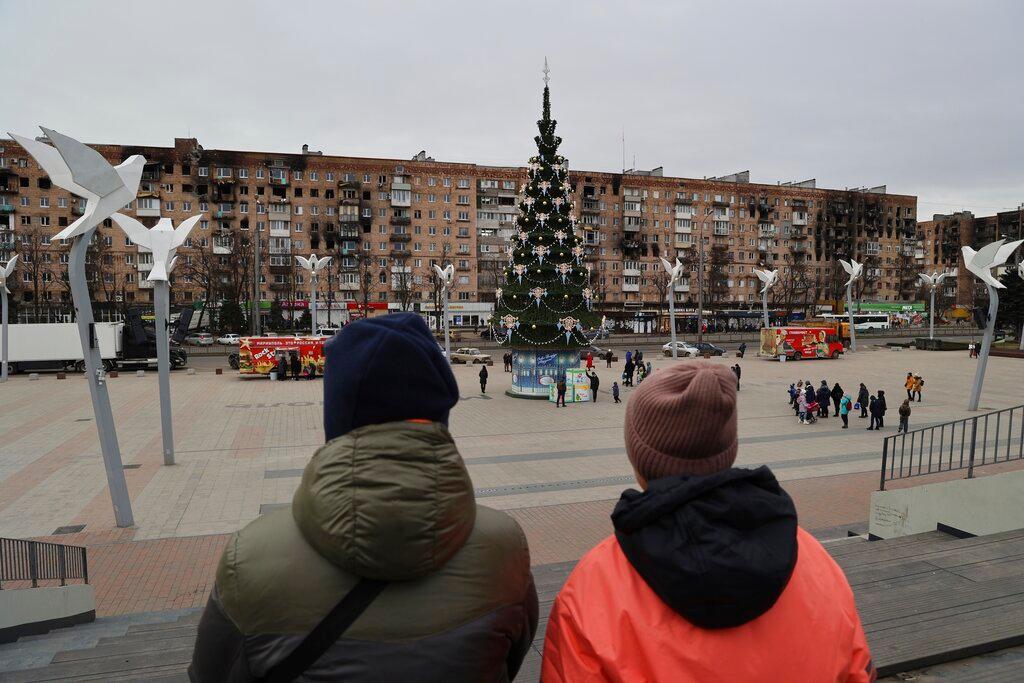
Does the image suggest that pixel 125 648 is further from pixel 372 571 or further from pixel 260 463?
pixel 260 463

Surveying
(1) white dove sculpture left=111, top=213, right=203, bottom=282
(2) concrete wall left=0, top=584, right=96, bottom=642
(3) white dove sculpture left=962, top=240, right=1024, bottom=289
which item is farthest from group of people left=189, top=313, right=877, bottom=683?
(3) white dove sculpture left=962, top=240, right=1024, bottom=289

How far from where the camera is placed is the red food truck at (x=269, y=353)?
31703mm

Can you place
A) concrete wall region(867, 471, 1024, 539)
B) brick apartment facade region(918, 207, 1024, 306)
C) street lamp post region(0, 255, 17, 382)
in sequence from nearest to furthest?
concrete wall region(867, 471, 1024, 539)
street lamp post region(0, 255, 17, 382)
brick apartment facade region(918, 207, 1024, 306)

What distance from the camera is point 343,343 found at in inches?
66.0

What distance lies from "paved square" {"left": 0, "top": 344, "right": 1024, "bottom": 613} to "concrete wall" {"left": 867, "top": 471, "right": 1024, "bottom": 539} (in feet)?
9.14

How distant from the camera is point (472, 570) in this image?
1.57 m

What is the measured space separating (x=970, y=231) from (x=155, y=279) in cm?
12902

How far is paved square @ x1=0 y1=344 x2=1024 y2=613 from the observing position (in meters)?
9.98

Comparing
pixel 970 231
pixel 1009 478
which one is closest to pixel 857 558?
pixel 1009 478

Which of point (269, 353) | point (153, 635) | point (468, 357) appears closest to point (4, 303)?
point (269, 353)

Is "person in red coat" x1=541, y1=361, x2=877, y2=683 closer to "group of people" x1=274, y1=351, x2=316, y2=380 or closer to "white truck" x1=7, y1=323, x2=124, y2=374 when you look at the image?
"group of people" x1=274, y1=351, x2=316, y2=380

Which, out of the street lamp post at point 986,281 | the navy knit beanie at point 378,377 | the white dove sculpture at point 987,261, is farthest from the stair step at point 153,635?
the white dove sculpture at point 987,261

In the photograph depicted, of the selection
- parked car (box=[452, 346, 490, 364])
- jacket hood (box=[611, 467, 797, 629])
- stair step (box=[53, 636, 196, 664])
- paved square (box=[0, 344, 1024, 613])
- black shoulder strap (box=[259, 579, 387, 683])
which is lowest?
paved square (box=[0, 344, 1024, 613])

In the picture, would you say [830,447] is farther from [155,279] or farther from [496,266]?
[496,266]
